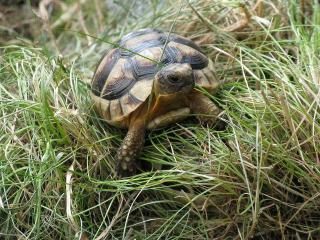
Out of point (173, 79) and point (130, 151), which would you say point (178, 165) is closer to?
point (130, 151)

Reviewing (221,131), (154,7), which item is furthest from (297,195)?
(154,7)

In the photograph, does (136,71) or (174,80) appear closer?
(174,80)

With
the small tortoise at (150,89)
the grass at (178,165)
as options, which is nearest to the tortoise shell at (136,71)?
the small tortoise at (150,89)

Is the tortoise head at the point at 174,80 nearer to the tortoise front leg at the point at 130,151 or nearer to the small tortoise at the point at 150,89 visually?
the small tortoise at the point at 150,89

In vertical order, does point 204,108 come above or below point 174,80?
below

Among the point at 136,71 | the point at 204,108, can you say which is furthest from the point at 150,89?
the point at 204,108

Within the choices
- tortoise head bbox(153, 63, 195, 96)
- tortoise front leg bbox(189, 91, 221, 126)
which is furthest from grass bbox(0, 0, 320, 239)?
tortoise head bbox(153, 63, 195, 96)
